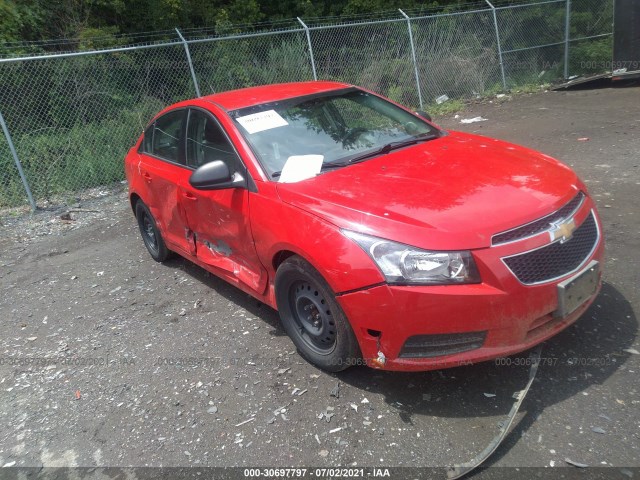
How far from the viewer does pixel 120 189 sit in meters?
8.99

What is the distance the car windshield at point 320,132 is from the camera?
354cm

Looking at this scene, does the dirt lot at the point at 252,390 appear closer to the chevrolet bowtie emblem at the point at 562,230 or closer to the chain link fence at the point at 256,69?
the chevrolet bowtie emblem at the point at 562,230

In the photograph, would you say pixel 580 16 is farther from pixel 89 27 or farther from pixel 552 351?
pixel 552 351

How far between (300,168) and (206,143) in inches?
40.2

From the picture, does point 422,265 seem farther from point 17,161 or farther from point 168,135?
point 17,161

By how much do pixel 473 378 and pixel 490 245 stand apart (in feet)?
3.02

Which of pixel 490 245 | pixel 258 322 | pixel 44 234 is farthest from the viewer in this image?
pixel 44 234

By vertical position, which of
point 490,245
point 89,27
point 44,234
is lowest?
point 44,234

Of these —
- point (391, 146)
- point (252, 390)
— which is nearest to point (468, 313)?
point (252, 390)

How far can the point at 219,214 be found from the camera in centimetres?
381

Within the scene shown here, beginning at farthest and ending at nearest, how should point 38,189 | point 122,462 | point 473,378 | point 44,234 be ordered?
point 38,189
point 44,234
point 473,378
point 122,462

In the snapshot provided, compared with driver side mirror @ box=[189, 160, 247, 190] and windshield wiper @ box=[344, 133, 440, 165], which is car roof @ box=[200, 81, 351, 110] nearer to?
driver side mirror @ box=[189, 160, 247, 190]

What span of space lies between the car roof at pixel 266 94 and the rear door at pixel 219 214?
Answer: 195 millimetres

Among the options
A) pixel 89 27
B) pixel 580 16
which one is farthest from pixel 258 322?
pixel 580 16
